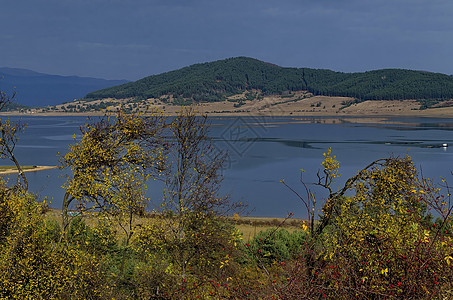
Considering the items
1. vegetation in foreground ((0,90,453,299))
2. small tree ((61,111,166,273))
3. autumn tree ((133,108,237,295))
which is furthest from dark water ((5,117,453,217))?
small tree ((61,111,166,273))

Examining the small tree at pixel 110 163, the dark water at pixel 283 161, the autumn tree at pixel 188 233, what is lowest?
the dark water at pixel 283 161

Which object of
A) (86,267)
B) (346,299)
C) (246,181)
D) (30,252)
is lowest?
(246,181)

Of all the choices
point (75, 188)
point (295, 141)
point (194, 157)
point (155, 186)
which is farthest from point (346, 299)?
point (295, 141)

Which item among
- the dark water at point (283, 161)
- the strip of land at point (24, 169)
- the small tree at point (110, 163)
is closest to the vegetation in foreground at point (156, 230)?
the small tree at point (110, 163)

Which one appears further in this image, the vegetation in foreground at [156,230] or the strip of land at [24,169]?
the strip of land at [24,169]

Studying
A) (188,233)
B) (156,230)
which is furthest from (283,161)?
(156,230)

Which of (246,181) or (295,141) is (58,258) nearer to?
(246,181)

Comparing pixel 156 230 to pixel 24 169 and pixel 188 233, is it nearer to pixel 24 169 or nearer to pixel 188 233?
pixel 188 233

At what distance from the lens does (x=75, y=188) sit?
14.4m

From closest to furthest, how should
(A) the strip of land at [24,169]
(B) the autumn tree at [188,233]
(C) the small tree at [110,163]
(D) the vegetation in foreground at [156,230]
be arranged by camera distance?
(D) the vegetation in foreground at [156,230] < (C) the small tree at [110,163] < (B) the autumn tree at [188,233] < (A) the strip of land at [24,169]

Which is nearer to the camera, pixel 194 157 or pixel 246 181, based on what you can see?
pixel 194 157

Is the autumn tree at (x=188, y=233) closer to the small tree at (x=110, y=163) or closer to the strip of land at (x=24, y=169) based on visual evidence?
the small tree at (x=110, y=163)

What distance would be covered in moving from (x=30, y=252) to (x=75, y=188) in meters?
2.64

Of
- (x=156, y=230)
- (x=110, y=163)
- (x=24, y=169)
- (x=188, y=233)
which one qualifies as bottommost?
(x=24, y=169)
